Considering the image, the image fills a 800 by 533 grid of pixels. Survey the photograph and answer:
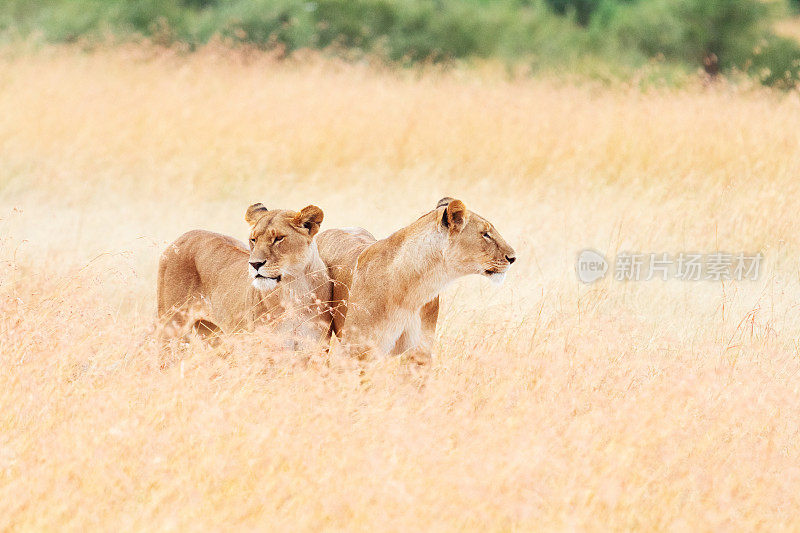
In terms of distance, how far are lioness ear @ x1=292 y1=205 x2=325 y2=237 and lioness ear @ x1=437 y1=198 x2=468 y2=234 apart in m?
0.55

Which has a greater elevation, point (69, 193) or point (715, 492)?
Answer: point (715, 492)

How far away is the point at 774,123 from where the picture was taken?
10.1 m

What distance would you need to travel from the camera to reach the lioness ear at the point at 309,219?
4504 millimetres

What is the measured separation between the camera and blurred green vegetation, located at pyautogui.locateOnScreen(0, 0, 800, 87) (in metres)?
17.2

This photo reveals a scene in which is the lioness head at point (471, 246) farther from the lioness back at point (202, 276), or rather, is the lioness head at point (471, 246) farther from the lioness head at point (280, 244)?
the lioness back at point (202, 276)

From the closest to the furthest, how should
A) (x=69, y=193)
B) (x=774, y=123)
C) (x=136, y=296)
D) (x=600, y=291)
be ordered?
(x=600, y=291) → (x=136, y=296) → (x=69, y=193) → (x=774, y=123)

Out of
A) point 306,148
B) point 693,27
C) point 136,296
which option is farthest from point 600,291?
point 693,27

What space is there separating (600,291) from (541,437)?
8.80 ft

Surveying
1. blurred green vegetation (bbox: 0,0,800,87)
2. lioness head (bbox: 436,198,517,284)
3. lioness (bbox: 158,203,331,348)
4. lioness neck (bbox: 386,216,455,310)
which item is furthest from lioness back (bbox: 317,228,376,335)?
blurred green vegetation (bbox: 0,0,800,87)

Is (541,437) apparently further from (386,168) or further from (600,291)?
(386,168)

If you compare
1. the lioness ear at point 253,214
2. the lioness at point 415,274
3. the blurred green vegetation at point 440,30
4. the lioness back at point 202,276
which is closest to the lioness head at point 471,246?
the lioness at point 415,274

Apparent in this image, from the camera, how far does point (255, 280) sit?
4465mm

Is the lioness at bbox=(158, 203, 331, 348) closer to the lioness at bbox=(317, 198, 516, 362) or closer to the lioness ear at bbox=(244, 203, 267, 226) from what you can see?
the lioness ear at bbox=(244, 203, 267, 226)

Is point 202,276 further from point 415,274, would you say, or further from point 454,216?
point 454,216
